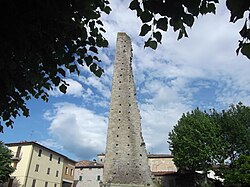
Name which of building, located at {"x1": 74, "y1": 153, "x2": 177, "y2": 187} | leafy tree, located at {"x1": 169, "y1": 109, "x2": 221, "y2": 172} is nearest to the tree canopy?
leafy tree, located at {"x1": 169, "y1": 109, "x2": 221, "y2": 172}

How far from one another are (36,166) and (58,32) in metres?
33.8

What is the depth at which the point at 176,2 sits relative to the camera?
7.91ft

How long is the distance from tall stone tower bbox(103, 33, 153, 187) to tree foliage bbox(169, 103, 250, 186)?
6.45 metres

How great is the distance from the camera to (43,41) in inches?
144

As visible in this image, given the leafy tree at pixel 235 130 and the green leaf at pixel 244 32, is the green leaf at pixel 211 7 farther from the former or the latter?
the leafy tree at pixel 235 130

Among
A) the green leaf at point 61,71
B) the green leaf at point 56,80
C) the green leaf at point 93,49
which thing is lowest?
the green leaf at point 56,80

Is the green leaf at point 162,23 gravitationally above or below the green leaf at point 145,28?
below

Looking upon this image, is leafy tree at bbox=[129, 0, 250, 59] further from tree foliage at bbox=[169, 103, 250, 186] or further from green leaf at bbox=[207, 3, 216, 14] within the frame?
tree foliage at bbox=[169, 103, 250, 186]

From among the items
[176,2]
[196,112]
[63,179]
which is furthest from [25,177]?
[176,2]

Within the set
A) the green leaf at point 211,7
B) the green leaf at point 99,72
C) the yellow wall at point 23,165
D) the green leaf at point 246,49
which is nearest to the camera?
the green leaf at point 246,49

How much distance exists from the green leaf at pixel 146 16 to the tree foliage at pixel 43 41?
3.59 ft

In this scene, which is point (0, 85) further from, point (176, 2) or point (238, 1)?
point (238, 1)

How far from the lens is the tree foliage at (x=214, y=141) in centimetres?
2497

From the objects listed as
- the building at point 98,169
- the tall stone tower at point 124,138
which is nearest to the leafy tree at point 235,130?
the tall stone tower at point 124,138
